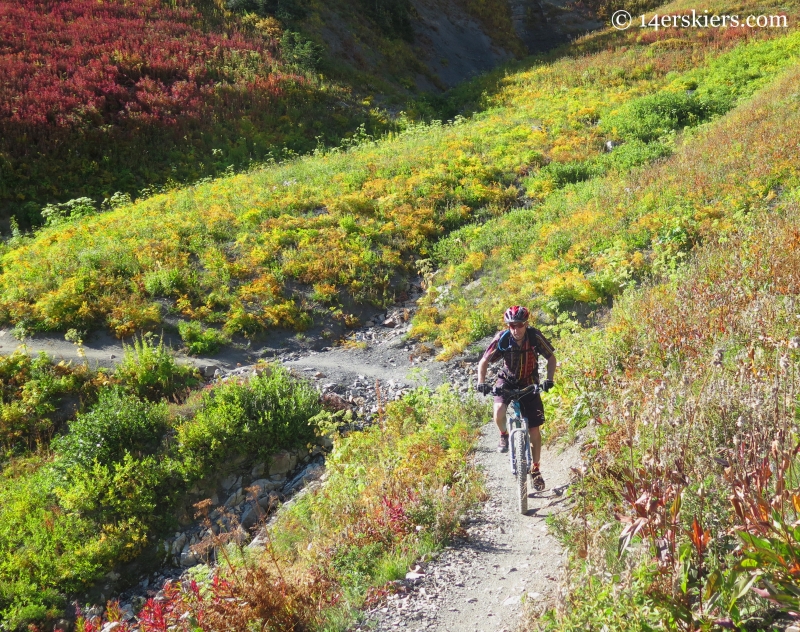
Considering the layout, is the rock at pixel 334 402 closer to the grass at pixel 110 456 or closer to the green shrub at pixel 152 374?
the grass at pixel 110 456

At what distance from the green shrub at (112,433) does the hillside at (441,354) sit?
38 millimetres

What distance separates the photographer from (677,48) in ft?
100.0

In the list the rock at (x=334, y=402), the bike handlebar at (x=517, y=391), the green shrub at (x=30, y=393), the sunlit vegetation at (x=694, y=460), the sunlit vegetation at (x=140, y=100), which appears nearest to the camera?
the sunlit vegetation at (x=694, y=460)

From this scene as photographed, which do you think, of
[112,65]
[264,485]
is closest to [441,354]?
[264,485]

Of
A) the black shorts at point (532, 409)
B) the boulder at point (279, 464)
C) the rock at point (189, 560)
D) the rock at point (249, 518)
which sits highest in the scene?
the black shorts at point (532, 409)

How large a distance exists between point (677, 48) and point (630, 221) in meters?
22.8

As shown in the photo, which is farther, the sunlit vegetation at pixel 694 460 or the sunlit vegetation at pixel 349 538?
the sunlit vegetation at pixel 349 538

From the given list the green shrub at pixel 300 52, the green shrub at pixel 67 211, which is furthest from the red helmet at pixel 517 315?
the green shrub at pixel 300 52

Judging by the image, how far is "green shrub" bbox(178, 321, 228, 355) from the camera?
40.0 feet

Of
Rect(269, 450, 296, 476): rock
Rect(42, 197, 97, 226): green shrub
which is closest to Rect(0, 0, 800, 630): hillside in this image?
Rect(42, 197, 97, 226): green shrub

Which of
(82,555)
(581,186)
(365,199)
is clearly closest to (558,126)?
(581,186)

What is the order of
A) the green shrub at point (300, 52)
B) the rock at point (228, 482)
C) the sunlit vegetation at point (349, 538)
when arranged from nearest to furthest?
the sunlit vegetation at point (349, 538)
the rock at point (228, 482)
the green shrub at point (300, 52)

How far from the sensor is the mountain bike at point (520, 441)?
232 inches

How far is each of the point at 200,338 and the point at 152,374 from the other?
1.57 m
